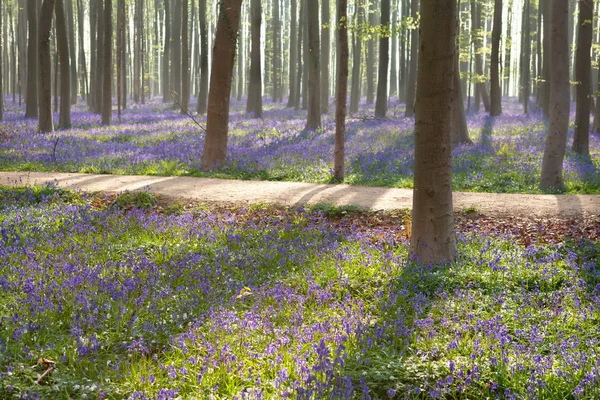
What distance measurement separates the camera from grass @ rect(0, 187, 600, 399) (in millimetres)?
4035

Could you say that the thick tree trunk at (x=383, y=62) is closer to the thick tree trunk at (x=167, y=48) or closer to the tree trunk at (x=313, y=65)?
the tree trunk at (x=313, y=65)

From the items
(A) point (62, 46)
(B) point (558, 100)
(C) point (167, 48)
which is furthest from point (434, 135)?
(C) point (167, 48)

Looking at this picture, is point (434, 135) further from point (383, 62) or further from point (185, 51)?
point (185, 51)

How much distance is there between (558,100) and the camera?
12242 mm

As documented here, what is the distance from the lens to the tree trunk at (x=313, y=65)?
2169cm

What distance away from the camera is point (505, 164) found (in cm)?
1508

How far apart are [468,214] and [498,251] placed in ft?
9.56

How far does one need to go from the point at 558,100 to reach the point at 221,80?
8152 millimetres

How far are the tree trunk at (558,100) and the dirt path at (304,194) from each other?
1173mm

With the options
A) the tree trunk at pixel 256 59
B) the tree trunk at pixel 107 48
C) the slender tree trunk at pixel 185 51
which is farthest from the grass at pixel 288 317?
the slender tree trunk at pixel 185 51

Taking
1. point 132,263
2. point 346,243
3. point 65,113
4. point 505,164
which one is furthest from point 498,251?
point 65,113

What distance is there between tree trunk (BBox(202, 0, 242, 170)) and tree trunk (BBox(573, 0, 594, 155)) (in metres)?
9.99

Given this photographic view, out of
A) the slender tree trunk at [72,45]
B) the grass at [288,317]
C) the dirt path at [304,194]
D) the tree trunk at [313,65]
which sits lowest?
the grass at [288,317]

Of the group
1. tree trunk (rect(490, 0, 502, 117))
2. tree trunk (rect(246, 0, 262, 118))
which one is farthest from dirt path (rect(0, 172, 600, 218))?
tree trunk (rect(246, 0, 262, 118))
